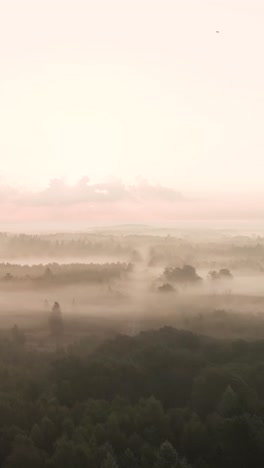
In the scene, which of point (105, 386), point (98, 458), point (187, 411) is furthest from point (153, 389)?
point (98, 458)

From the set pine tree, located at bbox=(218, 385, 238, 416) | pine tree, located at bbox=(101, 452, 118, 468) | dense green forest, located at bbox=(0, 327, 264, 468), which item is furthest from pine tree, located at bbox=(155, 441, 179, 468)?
pine tree, located at bbox=(218, 385, 238, 416)

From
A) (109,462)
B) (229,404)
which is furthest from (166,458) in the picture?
(229,404)

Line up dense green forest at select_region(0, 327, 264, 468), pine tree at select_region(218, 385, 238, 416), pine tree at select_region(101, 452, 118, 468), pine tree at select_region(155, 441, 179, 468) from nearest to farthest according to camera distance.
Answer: pine tree at select_region(101, 452, 118, 468) < pine tree at select_region(155, 441, 179, 468) < dense green forest at select_region(0, 327, 264, 468) < pine tree at select_region(218, 385, 238, 416)

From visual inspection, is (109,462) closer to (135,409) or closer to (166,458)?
(166,458)

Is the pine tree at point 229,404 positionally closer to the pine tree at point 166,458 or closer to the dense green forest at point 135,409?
the dense green forest at point 135,409

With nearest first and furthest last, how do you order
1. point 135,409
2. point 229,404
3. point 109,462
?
point 109,462, point 135,409, point 229,404

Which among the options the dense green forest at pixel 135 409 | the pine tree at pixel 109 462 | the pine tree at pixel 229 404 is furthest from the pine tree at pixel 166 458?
the pine tree at pixel 229 404

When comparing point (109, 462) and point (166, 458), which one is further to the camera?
point (166, 458)

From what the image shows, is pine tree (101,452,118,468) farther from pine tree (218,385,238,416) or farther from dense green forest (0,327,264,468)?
pine tree (218,385,238,416)

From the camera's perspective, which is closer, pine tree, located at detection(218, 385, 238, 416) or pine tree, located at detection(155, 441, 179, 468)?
pine tree, located at detection(155, 441, 179, 468)
